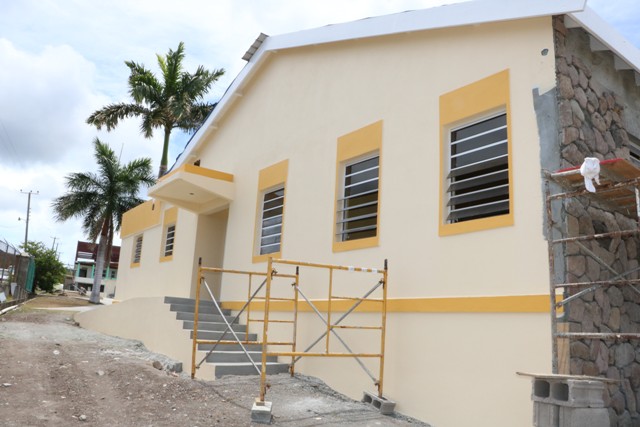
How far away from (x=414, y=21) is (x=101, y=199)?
2590 centimetres

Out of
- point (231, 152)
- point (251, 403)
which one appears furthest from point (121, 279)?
point (251, 403)

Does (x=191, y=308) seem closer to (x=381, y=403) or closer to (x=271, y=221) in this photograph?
(x=271, y=221)

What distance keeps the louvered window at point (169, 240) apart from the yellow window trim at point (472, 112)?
11216 mm

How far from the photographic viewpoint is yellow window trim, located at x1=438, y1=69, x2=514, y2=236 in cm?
721

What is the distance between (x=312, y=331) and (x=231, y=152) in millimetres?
6186

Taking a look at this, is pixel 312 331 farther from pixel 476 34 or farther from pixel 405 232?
pixel 476 34

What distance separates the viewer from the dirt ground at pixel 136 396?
22.4 ft

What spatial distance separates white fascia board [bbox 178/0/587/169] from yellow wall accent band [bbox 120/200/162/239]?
6.34 meters

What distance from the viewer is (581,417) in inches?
207

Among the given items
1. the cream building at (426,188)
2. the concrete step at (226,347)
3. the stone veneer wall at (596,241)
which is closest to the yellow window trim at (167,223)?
the cream building at (426,188)

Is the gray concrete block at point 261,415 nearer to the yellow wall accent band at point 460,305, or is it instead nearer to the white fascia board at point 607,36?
the yellow wall accent band at point 460,305

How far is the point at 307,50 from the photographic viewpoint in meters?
11.8

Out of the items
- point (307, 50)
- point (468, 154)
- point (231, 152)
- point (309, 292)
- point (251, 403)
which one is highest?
point (307, 50)

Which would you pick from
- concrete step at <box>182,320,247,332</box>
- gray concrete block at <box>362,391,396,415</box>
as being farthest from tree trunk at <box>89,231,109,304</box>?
gray concrete block at <box>362,391,396,415</box>
